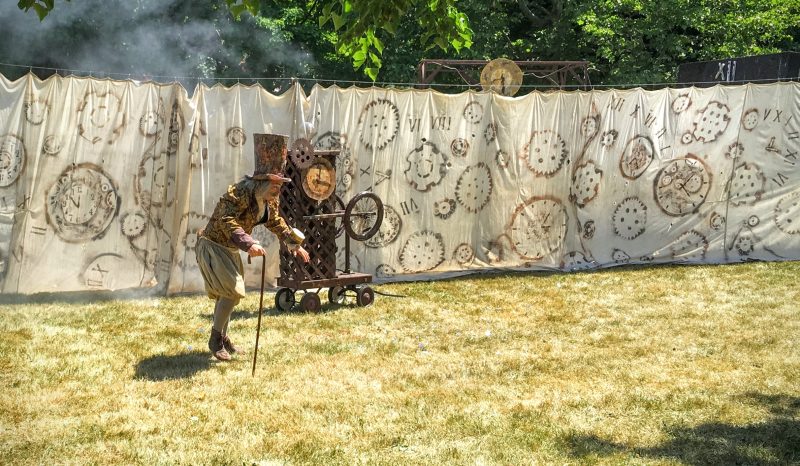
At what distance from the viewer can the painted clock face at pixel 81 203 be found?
8.82 metres

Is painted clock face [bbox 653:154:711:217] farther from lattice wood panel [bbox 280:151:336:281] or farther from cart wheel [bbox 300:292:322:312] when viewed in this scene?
cart wheel [bbox 300:292:322:312]

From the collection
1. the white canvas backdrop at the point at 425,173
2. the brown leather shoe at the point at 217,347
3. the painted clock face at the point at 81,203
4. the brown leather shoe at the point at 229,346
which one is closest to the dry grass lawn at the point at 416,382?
the brown leather shoe at the point at 217,347

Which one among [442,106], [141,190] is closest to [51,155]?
[141,190]

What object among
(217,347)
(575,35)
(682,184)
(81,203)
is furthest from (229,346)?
(575,35)

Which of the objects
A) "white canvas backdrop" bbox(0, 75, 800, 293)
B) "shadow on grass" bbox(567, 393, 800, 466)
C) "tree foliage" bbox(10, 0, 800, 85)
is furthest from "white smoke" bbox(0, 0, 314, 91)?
"shadow on grass" bbox(567, 393, 800, 466)

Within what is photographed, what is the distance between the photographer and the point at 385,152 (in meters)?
10.1

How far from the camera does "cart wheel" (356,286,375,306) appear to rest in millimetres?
8648

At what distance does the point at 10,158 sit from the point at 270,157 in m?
3.53

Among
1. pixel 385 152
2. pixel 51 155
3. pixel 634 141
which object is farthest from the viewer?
pixel 634 141

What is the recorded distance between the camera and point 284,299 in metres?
8.42

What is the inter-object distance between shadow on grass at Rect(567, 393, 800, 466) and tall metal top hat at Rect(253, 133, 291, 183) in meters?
2.97

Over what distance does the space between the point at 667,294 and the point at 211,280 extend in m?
5.12

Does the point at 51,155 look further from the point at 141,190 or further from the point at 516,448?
the point at 516,448

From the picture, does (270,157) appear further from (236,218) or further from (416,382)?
(416,382)
